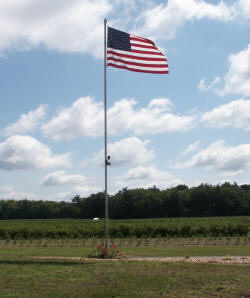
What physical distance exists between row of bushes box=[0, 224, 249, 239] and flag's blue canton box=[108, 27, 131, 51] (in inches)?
806

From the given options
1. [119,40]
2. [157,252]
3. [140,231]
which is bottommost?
[157,252]

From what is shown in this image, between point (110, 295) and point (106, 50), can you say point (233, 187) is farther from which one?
point (110, 295)

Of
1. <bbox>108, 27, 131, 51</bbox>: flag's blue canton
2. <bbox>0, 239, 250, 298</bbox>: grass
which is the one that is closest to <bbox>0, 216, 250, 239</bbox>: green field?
<bbox>108, 27, 131, 51</bbox>: flag's blue canton

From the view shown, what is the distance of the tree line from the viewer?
92.4 m

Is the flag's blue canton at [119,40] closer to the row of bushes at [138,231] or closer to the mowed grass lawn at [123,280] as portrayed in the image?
the mowed grass lawn at [123,280]

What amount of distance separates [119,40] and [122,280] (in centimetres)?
914

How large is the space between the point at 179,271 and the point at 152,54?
811 centimetres

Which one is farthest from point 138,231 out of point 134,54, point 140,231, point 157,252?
point 134,54

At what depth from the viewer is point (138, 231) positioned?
34406 mm

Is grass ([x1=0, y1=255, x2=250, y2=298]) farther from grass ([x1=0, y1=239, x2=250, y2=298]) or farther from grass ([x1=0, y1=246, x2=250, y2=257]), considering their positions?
grass ([x1=0, y1=246, x2=250, y2=257])

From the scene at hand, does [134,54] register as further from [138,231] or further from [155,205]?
[155,205]

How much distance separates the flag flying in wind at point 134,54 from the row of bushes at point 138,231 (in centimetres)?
1995

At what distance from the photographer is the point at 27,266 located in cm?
1245

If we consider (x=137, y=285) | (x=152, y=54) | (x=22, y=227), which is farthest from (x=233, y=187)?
(x=137, y=285)
